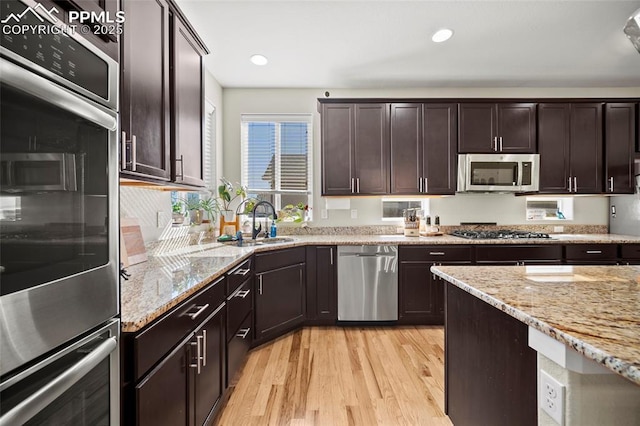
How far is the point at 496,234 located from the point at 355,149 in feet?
6.27

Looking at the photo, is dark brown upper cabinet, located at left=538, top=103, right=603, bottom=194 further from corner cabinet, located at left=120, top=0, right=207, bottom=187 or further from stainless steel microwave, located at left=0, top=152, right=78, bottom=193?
stainless steel microwave, located at left=0, top=152, right=78, bottom=193

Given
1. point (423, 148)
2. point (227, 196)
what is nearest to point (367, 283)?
point (423, 148)

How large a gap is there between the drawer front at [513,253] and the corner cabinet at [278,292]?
1.90m

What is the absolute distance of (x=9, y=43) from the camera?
23.5 inches

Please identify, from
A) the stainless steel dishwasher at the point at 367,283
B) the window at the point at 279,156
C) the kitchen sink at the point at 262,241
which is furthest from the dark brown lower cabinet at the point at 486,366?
the window at the point at 279,156

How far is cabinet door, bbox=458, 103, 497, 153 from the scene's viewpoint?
11.5 ft

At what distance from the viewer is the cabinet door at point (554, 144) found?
3.53 metres

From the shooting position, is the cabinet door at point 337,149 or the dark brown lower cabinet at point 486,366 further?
the cabinet door at point 337,149

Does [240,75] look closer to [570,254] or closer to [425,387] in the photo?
[425,387]

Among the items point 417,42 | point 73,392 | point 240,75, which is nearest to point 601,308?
point 73,392

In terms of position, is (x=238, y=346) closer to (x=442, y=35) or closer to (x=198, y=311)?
(x=198, y=311)

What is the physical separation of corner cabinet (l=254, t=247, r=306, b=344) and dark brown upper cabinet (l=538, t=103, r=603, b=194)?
298cm

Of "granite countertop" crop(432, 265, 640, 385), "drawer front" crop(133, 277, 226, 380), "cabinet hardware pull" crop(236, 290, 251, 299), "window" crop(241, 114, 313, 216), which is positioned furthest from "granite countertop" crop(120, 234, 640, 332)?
"granite countertop" crop(432, 265, 640, 385)

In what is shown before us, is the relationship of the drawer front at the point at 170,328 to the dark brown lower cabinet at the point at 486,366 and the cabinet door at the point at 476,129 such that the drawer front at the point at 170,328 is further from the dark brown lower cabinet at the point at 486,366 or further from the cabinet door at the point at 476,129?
the cabinet door at the point at 476,129
